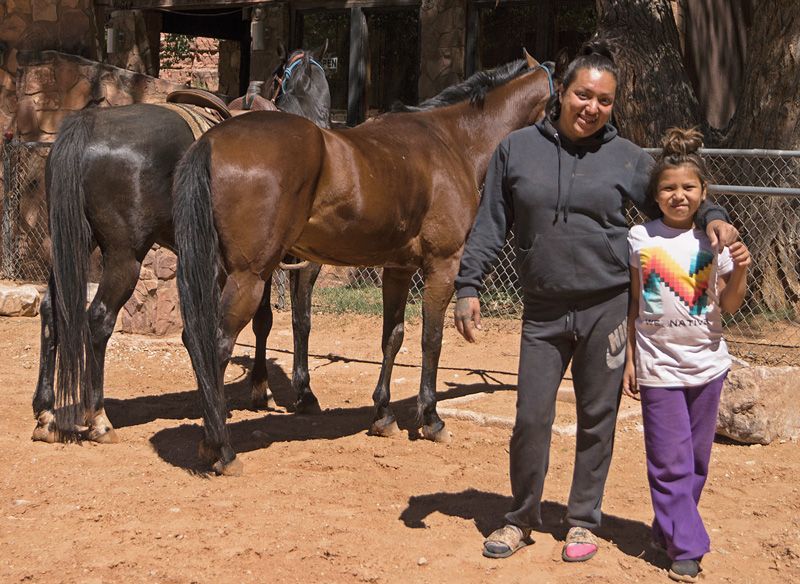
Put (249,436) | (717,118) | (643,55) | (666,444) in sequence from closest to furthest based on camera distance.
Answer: (666,444) → (249,436) → (643,55) → (717,118)

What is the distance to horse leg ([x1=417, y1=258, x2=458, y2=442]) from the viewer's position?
6.00 meters

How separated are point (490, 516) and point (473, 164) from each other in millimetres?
2613

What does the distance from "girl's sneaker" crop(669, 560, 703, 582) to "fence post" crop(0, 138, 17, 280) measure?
9.76 meters

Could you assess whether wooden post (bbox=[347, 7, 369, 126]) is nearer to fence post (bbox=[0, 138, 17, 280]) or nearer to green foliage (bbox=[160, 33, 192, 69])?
fence post (bbox=[0, 138, 17, 280])

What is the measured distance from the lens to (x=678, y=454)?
12.5ft

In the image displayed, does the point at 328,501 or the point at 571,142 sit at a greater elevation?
the point at 571,142

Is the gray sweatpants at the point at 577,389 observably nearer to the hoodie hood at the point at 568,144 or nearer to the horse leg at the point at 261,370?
the hoodie hood at the point at 568,144

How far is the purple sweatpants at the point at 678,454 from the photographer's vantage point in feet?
12.4

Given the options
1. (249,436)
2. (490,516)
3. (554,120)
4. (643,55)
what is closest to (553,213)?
(554,120)

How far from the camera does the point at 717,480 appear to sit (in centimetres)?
518

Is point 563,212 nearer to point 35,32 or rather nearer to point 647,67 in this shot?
point 647,67

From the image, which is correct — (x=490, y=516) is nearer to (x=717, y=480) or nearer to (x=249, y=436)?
(x=717, y=480)

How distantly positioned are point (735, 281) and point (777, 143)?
616 centimetres

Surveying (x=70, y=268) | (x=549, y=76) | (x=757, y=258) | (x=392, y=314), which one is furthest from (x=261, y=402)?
(x=757, y=258)
